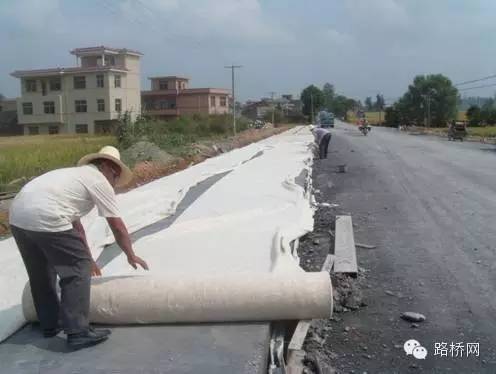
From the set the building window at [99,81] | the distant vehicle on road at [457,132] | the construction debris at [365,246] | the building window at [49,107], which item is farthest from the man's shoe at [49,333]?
the building window at [49,107]

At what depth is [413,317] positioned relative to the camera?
430 cm

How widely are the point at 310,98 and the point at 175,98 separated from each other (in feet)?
105

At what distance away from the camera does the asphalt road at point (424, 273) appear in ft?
12.3

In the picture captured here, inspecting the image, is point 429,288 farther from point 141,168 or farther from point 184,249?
point 141,168

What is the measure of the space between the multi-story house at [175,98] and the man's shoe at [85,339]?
5826 centimetres

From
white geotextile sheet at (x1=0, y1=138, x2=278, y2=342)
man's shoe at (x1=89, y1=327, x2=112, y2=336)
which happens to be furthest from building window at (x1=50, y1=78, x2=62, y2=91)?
man's shoe at (x1=89, y1=327, x2=112, y2=336)

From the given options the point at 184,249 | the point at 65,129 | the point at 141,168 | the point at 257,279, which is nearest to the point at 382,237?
the point at 184,249

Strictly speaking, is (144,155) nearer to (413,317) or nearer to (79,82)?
(413,317)

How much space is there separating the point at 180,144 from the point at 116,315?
57.3ft

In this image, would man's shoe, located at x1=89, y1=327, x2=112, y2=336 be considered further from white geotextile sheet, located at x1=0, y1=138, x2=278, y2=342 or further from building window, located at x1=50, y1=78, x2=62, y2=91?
building window, located at x1=50, y1=78, x2=62, y2=91

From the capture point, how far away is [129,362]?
321 centimetres

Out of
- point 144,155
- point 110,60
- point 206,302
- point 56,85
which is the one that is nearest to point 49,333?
point 206,302

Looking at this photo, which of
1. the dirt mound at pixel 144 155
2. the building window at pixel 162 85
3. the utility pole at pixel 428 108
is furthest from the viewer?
the building window at pixel 162 85

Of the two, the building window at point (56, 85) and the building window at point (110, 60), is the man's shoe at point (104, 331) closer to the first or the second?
the building window at point (56, 85)
